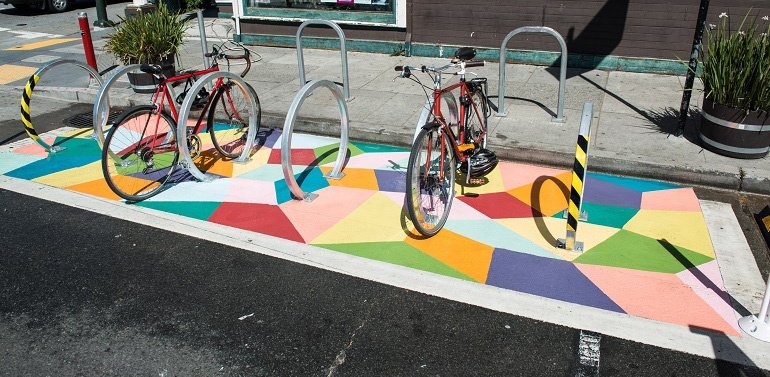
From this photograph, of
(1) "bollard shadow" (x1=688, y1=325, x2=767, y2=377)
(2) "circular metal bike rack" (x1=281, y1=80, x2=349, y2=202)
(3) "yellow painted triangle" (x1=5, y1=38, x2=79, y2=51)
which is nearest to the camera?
(1) "bollard shadow" (x1=688, y1=325, x2=767, y2=377)

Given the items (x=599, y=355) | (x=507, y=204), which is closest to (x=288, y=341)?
(x=599, y=355)

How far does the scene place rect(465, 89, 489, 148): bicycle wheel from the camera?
6.02 meters

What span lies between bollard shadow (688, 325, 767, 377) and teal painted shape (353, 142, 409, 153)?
160 inches

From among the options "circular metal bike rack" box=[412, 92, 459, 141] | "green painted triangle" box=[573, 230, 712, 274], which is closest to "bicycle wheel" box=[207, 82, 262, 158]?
"circular metal bike rack" box=[412, 92, 459, 141]

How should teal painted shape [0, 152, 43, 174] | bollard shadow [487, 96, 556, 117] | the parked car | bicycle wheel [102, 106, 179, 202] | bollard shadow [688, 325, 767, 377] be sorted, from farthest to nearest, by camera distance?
the parked car, bollard shadow [487, 96, 556, 117], teal painted shape [0, 152, 43, 174], bicycle wheel [102, 106, 179, 202], bollard shadow [688, 325, 767, 377]

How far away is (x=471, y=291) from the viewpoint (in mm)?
4422

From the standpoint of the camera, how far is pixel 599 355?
3748mm

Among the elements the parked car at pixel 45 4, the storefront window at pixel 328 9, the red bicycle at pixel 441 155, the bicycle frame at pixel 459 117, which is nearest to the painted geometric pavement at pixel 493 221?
the red bicycle at pixel 441 155

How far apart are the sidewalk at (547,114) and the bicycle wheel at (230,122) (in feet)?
1.17

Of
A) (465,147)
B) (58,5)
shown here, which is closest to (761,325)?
(465,147)

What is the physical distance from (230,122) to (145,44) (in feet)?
7.92

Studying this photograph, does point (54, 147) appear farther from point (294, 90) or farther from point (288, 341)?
point (288, 341)

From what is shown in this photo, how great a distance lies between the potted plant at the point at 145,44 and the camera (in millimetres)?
9094

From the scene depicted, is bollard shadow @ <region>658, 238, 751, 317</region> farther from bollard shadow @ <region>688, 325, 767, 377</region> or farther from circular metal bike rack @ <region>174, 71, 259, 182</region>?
circular metal bike rack @ <region>174, 71, 259, 182</region>
